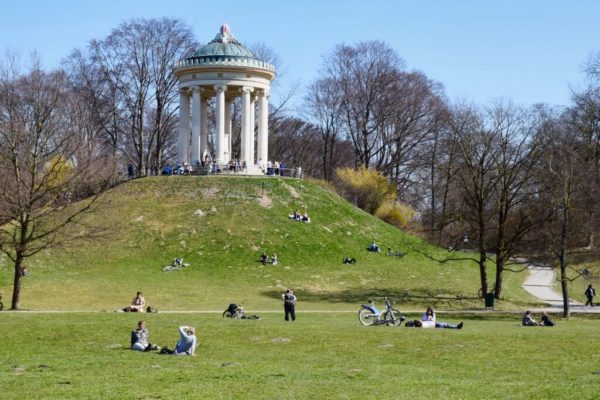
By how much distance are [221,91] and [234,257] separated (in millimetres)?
15302

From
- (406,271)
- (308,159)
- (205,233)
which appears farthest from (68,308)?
(308,159)

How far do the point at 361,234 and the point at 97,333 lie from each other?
3389 centimetres

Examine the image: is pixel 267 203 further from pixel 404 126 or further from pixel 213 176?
pixel 404 126

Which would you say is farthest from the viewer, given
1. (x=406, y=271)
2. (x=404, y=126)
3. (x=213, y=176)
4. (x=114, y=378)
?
(x=404, y=126)

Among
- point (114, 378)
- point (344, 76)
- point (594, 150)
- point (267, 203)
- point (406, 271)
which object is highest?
point (344, 76)

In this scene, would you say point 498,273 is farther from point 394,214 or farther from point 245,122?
point 394,214

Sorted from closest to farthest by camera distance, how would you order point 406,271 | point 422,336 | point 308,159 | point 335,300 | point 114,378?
point 114,378 → point 422,336 → point 335,300 → point 406,271 → point 308,159

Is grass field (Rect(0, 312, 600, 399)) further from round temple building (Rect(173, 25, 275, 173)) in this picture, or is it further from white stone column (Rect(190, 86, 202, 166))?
white stone column (Rect(190, 86, 202, 166))

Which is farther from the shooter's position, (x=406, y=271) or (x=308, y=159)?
(x=308, y=159)

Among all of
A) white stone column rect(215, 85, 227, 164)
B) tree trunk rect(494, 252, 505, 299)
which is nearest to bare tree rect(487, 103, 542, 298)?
tree trunk rect(494, 252, 505, 299)

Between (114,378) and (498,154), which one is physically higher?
(498,154)

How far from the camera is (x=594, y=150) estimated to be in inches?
2864

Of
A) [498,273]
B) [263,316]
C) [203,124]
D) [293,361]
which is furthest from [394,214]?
[293,361]

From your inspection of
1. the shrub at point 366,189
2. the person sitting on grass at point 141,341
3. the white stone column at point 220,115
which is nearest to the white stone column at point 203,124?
the white stone column at point 220,115
